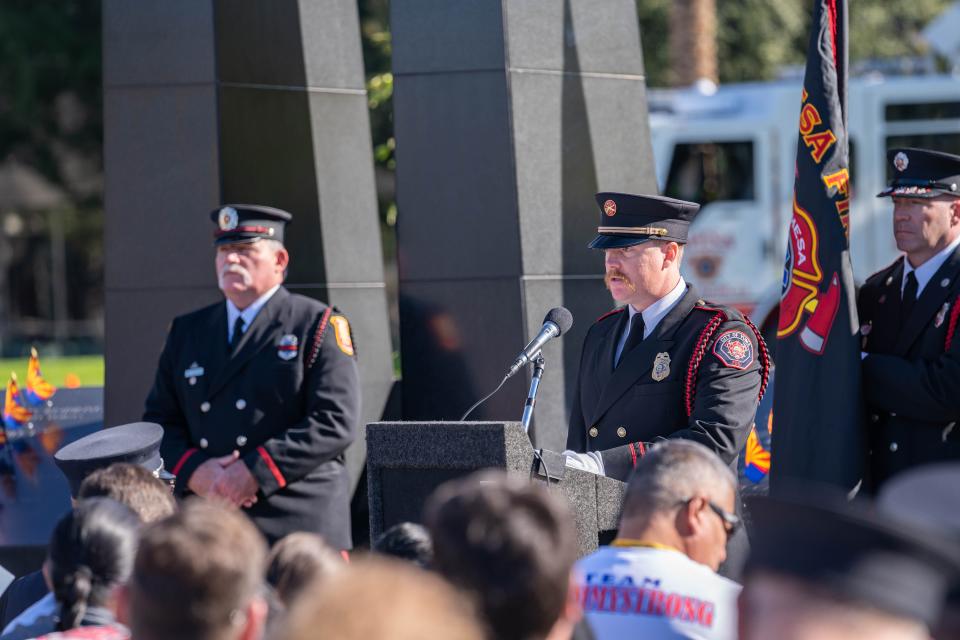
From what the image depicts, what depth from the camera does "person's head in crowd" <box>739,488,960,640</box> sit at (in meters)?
1.93

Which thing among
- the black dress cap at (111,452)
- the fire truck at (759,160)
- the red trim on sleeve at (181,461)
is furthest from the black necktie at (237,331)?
the fire truck at (759,160)

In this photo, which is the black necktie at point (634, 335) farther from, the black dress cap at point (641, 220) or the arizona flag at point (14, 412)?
the arizona flag at point (14, 412)

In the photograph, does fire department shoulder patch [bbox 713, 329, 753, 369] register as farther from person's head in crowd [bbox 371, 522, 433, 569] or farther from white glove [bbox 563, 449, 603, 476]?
person's head in crowd [bbox 371, 522, 433, 569]

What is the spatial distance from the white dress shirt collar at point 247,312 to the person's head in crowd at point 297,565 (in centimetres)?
260

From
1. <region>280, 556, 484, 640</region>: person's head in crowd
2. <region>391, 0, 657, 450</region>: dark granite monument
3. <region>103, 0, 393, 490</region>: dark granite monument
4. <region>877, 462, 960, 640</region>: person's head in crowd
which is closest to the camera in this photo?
<region>280, 556, 484, 640</region>: person's head in crowd

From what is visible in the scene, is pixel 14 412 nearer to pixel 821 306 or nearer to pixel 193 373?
pixel 193 373

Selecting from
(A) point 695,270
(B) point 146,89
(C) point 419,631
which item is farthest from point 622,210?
(A) point 695,270

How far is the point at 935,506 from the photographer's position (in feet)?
7.27

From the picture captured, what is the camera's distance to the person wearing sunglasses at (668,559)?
3.13m

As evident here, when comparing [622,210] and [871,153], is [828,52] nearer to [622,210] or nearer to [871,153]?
[622,210]

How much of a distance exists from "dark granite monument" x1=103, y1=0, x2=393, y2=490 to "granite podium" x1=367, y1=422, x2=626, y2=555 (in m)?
2.32

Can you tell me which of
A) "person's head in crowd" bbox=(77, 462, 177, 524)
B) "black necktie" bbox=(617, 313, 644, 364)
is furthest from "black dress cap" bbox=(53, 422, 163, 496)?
"black necktie" bbox=(617, 313, 644, 364)

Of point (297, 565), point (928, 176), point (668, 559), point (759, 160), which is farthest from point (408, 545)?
point (759, 160)

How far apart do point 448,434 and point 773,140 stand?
404 inches
